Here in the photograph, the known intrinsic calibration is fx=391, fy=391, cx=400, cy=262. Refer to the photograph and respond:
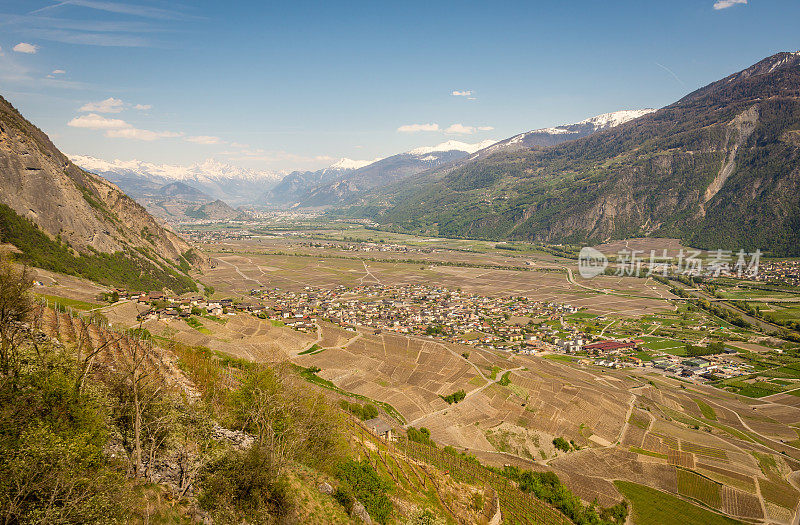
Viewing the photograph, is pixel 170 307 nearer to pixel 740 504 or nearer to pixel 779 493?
pixel 740 504

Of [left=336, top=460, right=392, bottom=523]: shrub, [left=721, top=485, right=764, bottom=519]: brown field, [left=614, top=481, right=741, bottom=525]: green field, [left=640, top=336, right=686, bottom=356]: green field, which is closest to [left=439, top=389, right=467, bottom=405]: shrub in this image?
[left=614, top=481, right=741, bottom=525]: green field

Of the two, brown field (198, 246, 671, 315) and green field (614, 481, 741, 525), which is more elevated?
brown field (198, 246, 671, 315)

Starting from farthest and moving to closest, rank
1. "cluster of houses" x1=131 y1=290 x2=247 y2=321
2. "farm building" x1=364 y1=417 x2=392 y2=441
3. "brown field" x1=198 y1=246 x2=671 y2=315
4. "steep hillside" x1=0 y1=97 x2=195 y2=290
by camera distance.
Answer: "brown field" x1=198 y1=246 x2=671 y2=315, "steep hillside" x1=0 y1=97 x2=195 y2=290, "cluster of houses" x1=131 y1=290 x2=247 y2=321, "farm building" x1=364 y1=417 x2=392 y2=441

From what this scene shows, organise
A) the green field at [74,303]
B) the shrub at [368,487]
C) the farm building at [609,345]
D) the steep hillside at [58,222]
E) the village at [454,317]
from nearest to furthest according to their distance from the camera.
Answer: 1. the shrub at [368,487]
2. the green field at [74,303]
3. the steep hillside at [58,222]
4. the village at [454,317]
5. the farm building at [609,345]

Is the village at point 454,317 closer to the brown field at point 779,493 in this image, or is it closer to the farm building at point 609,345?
the farm building at point 609,345

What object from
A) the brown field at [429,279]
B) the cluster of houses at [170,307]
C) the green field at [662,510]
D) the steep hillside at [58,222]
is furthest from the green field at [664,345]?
the steep hillside at [58,222]

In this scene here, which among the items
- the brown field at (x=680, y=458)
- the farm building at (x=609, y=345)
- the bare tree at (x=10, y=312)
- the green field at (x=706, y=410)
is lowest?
the green field at (x=706, y=410)

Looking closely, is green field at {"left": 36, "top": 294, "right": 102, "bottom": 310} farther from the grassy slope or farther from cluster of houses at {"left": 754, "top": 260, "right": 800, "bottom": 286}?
cluster of houses at {"left": 754, "top": 260, "right": 800, "bottom": 286}
